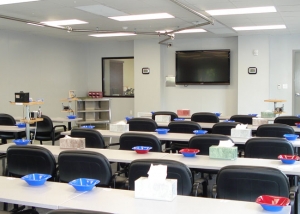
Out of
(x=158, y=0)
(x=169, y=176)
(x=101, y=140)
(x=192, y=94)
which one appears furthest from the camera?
(x=192, y=94)

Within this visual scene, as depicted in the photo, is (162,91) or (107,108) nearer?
(162,91)

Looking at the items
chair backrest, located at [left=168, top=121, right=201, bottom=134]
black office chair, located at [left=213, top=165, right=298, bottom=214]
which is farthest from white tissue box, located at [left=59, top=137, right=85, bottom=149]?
chair backrest, located at [left=168, top=121, right=201, bottom=134]

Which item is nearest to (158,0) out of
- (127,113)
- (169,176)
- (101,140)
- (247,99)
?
(101,140)

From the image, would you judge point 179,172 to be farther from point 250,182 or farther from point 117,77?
point 117,77

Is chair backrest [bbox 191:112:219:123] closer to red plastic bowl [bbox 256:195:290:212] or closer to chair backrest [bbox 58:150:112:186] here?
chair backrest [bbox 58:150:112:186]

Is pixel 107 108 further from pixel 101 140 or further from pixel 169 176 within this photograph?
pixel 169 176

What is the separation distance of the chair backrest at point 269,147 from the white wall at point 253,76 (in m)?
6.88

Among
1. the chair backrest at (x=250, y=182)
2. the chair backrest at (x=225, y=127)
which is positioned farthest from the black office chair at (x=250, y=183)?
the chair backrest at (x=225, y=127)

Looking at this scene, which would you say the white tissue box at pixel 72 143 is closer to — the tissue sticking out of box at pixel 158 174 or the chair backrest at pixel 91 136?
the chair backrest at pixel 91 136

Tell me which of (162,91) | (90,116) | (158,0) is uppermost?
(158,0)

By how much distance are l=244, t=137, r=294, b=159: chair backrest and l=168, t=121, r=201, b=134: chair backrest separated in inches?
68.9

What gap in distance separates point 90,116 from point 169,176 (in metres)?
9.65

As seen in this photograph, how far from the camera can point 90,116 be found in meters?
12.4

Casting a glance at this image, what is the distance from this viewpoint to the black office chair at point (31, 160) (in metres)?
3.72
